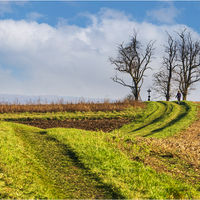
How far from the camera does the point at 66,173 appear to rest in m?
6.12

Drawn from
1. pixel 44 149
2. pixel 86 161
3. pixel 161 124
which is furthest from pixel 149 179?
pixel 161 124

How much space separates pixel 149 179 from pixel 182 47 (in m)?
36.5

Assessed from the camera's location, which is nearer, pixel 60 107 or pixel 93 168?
pixel 93 168

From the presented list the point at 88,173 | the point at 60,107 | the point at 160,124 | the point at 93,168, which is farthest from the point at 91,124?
the point at 88,173

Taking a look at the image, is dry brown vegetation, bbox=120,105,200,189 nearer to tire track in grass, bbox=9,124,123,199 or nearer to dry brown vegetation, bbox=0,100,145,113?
tire track in grass, bbox=9,124,123,199

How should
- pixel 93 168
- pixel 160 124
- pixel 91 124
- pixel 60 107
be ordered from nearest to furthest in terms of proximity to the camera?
1. pixel 93 168
2. pixel 160 124
3. pixel 91 124
4. pixel 60 107

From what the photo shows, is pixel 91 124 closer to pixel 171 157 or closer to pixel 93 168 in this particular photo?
pixel 171 157

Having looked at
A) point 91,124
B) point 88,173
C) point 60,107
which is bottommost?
point 88,173

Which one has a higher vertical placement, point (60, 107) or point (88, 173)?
point (60, 107)

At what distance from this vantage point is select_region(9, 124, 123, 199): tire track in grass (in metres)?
5.04

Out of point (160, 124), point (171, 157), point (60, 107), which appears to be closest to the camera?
point (171, 157)

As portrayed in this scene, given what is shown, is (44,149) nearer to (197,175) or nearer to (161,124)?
(197,175)

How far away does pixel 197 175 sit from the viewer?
725 cm

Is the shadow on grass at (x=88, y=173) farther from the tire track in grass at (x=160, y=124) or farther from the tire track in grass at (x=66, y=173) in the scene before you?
the tire track in grass at (x=160, y=124)
